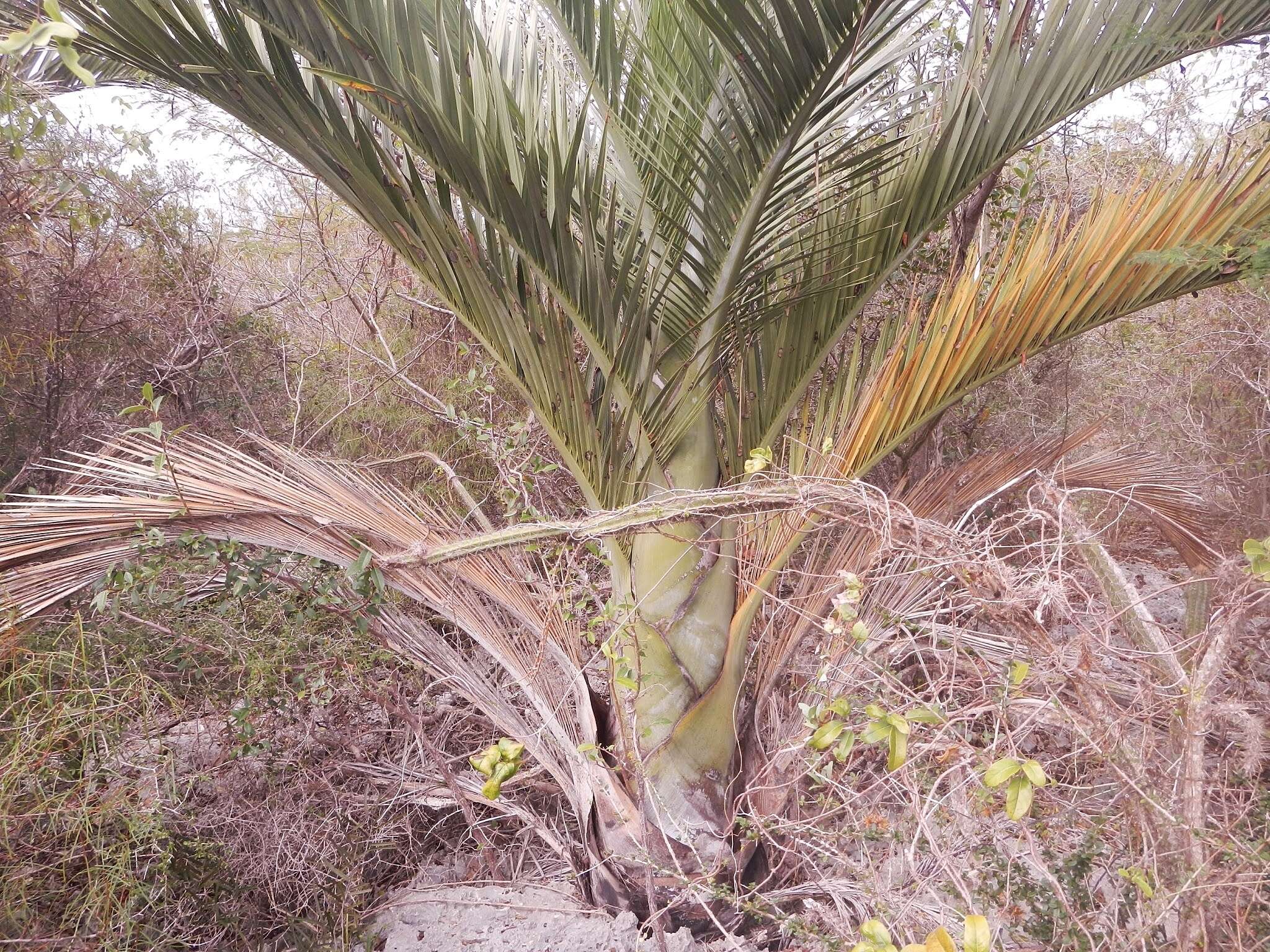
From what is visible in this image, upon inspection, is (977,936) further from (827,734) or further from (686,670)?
(686,670)

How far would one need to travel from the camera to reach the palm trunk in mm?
2244

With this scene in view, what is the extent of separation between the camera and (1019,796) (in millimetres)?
1107

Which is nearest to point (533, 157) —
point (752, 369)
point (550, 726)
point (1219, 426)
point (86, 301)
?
point (752, 369)

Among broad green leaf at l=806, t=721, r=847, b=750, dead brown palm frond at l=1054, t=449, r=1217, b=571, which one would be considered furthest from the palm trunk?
dead brown palm frond at l=1054, t=449, r=1217, b=571

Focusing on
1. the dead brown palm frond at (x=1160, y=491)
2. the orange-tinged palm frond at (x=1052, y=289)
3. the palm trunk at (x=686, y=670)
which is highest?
the orange-tinged palm frond at (x=1052, y=289)

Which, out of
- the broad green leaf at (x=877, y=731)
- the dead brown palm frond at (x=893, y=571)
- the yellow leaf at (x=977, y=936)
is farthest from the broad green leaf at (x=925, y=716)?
the dead brown palm frond at (x=893, y=571)

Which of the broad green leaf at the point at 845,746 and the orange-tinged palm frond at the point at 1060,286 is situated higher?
the orange-tinged palm frond at the point at 1060,286

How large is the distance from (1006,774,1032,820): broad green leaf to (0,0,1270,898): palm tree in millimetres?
613

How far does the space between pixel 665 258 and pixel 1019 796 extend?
5.01 feet

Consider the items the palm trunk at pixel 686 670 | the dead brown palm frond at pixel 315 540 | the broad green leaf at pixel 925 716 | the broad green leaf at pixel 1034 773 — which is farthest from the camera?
the palm trunk at pixel 686 670

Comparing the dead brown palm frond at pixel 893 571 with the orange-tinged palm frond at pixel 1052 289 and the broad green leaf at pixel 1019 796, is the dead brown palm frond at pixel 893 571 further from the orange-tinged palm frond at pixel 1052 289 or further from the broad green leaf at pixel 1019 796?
the broad green leaf at pixel 1019 796

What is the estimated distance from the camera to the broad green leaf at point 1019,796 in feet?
3.57

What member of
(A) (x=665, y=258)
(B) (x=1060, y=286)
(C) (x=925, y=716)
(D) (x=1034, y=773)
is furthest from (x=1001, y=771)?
(A) (x=665, y=258)

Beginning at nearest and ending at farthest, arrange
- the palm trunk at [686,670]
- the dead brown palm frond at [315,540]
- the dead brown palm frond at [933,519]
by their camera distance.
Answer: the dead brown palm frond at [315,540] < the palm trunk at [686,670] < the dead brown palm frond at [933,519]
